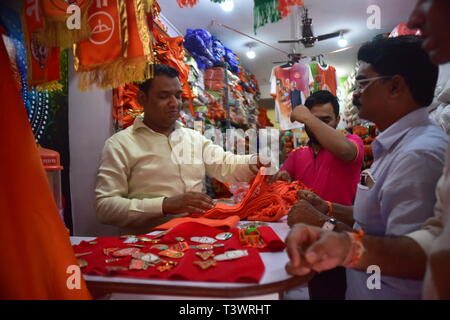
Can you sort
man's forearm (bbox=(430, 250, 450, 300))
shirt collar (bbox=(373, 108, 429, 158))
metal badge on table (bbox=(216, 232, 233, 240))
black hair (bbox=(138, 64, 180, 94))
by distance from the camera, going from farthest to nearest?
1. black hair (bbox=(138, 64, 180, 94))
2. metal badge on table (bbox=(216, 232, 233, 240))
3. shirt collar (bbox=(373, 108, 429, 158))
4. man's forearm (bbox=(430, 250, 450, 300))

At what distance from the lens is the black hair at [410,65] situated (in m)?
0.95

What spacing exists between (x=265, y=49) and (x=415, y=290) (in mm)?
4662

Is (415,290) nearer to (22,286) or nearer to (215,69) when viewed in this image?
(22,286)

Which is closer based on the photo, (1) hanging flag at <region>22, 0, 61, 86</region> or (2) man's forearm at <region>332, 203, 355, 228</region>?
(1) hanging flag at <region>22, 0, 61, 86</region>

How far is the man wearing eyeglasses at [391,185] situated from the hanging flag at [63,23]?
1.11 m

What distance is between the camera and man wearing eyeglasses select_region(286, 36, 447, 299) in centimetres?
73

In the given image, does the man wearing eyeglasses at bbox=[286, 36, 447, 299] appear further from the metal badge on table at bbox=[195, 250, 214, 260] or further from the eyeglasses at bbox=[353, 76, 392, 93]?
the metal badge on table at bbox=[195, 250, 214, 260]

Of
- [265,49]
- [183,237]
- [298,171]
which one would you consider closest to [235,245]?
[183,237]

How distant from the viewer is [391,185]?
86 centimetres

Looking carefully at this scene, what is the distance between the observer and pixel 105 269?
35.0 inches

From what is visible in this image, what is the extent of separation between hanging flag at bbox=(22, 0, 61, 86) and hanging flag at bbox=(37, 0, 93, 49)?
2 cm

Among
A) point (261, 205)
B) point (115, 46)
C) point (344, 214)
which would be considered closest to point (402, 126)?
point (344, 214)

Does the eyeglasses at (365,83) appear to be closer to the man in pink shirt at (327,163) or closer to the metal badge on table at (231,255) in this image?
the metal badge on table at (231,255)

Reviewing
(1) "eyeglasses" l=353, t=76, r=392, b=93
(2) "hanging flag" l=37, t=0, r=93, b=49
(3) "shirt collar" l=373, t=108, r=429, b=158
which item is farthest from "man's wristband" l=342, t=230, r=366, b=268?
(2) "hanging flag" l=37, t=0, r=93, b=49
